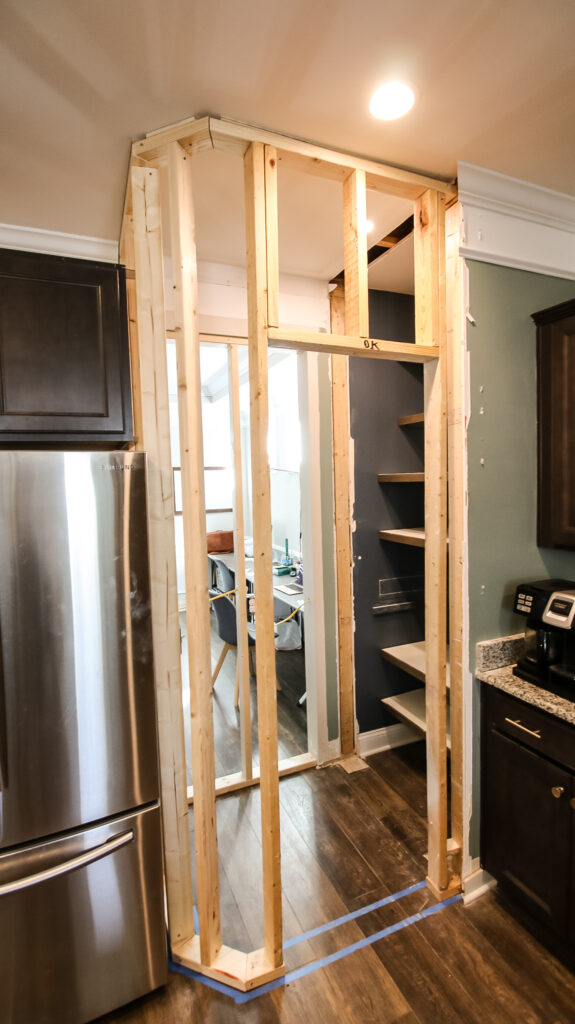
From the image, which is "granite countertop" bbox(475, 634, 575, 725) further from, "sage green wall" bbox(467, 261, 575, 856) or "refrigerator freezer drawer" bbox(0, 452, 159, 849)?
"refrigerator freezer drawer" bbox(0, 452, 159, 849)

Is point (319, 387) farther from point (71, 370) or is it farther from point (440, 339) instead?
point (71, 370)

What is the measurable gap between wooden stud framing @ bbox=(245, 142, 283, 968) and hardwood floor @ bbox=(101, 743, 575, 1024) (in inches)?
7.4

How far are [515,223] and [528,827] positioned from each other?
2.26 metres

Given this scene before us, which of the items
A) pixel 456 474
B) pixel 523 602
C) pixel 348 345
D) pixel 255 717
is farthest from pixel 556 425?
pixel 255 717

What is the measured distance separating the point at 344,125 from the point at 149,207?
2.15ft

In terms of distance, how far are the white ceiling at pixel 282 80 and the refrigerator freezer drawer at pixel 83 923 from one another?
6.82 ft

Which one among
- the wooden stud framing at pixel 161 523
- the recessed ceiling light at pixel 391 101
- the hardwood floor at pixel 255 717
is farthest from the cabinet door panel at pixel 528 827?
the recessed ceiling light at pixel 391 101

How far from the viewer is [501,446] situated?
5.88ft

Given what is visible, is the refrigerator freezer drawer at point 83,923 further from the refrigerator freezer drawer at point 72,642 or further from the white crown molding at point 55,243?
the white crown molding at point 55,243

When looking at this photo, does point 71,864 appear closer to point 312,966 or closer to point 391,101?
point 312,966

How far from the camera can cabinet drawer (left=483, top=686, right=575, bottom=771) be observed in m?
1.46

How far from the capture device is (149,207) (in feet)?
4.64

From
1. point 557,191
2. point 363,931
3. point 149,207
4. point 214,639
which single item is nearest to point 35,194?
point 149,207

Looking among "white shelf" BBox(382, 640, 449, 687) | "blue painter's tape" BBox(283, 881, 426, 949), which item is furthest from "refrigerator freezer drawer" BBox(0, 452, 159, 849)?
"white shelf" BBox(382, 640, 449, 687)
